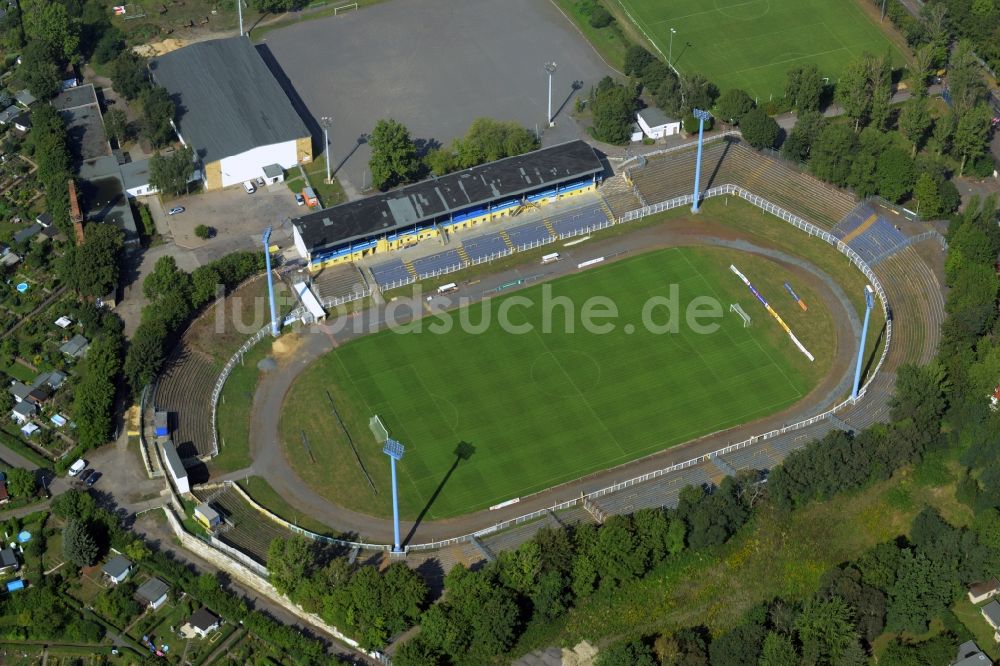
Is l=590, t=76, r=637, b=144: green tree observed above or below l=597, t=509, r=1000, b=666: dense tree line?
above

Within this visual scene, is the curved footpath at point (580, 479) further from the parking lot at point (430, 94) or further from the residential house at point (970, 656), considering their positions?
the residential house at point (970, 656)

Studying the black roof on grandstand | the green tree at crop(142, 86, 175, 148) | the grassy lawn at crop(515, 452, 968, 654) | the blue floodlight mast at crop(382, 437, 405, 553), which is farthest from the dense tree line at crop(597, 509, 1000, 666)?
the green tree at crop(142, 86, 175, 148)

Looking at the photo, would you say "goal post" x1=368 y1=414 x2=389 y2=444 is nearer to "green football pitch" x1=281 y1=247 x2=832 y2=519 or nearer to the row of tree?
"green football pitch" x1=281 y1=247 x2=832 y2=519

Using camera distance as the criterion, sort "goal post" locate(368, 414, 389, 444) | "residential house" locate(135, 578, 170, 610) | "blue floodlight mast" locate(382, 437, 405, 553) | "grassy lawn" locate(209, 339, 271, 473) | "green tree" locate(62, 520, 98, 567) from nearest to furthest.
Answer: "blue floodlight mast" locate(382, 437, 405, 553) → "residential house" locate(135, 578, 170, 610) → "green tree" locate(62, 520, 98, 567) → "grassy lawn" locate(209, 339, 271, 473) → "goal post" locate(368, 414, 389, 444)

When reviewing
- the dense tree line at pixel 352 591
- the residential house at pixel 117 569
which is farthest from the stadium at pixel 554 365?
the residential house at pixel 117 569

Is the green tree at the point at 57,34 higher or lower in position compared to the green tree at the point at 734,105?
higher

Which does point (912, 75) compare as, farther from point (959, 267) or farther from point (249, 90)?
point (249, 90)

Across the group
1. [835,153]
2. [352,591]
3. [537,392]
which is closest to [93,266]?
[537,392]

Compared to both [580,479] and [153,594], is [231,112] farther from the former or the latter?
[153,594]
